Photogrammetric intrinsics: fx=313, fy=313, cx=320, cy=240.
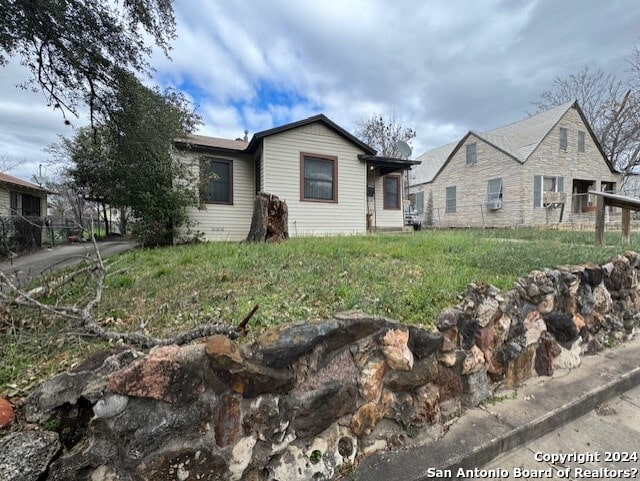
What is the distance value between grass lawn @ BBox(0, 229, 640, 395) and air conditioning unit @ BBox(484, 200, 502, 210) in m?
14.4

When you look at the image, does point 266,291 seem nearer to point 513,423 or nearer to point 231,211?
point 513,423

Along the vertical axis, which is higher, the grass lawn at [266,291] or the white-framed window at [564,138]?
the white-framed window at [564,138]

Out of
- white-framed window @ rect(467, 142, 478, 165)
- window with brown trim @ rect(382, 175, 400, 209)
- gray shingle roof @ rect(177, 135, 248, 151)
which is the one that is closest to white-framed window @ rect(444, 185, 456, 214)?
white-framed window @ rect(467, 142, 478, 165)

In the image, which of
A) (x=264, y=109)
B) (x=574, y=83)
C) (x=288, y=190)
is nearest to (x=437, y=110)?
(x=574, y=83)

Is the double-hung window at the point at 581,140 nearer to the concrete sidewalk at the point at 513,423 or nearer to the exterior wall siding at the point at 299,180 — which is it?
the exterior wall siding at the point at 299,180

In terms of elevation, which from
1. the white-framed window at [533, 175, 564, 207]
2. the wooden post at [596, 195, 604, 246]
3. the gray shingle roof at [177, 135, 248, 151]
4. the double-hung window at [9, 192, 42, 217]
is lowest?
the wooden post at [596, 195, 604, 246]

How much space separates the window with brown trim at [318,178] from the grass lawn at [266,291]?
5303mm

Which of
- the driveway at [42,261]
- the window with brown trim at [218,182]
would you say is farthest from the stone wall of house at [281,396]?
the window with brown trim at [218,182]

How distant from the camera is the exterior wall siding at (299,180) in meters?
9.08

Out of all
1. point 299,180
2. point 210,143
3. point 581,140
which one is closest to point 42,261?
point 210,143

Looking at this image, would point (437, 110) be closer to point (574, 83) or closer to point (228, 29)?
point (574, 83)

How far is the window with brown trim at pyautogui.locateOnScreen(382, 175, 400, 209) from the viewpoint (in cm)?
1227

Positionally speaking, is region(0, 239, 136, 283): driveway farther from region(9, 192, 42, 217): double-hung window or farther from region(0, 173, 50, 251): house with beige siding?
region(9, 192, 42, 217): double-hung window

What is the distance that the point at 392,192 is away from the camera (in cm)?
1238
